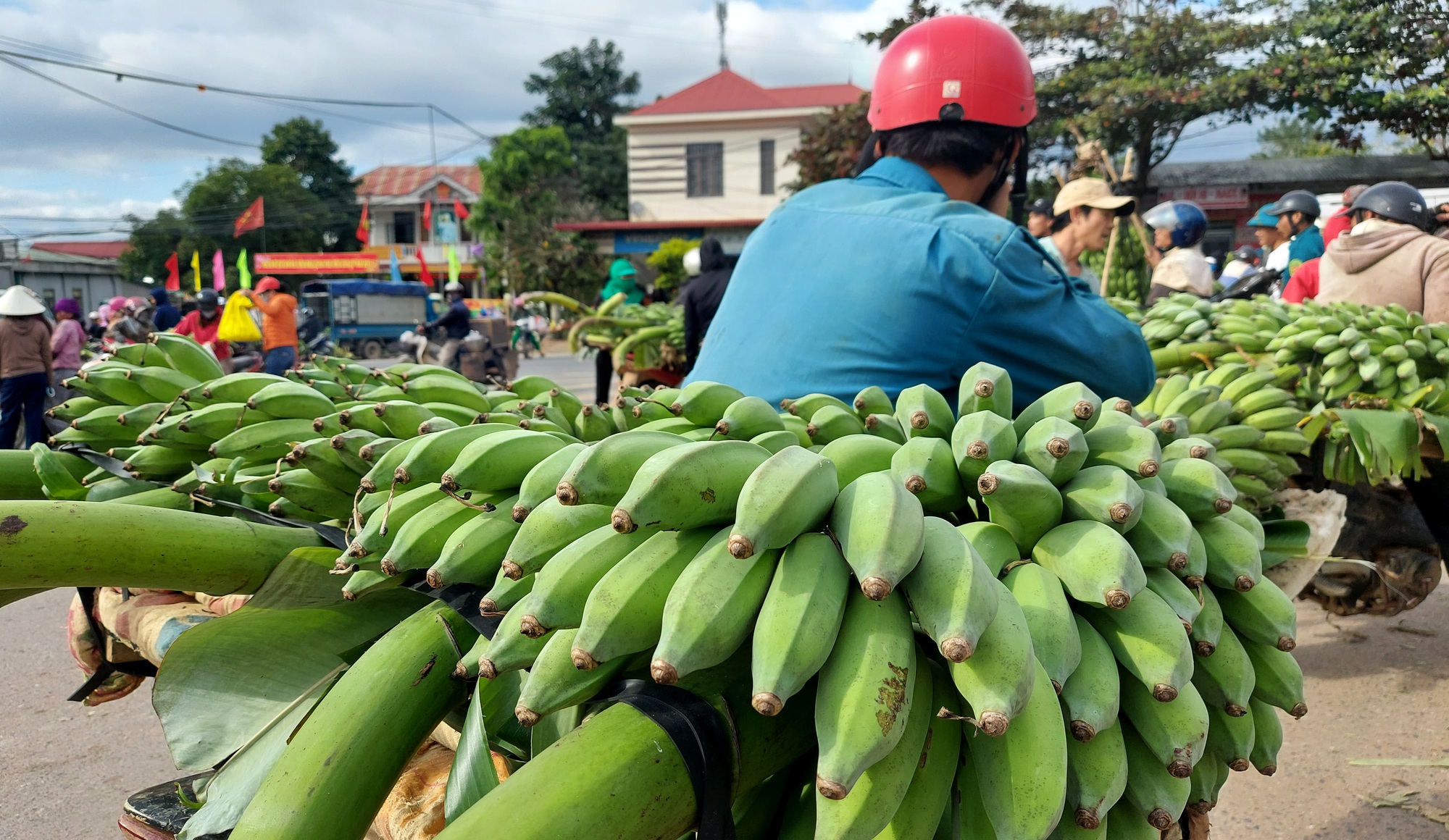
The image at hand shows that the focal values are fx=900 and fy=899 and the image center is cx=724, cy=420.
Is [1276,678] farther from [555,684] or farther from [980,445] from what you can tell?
[555,684]

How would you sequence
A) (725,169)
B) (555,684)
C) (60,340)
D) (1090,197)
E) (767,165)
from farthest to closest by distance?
(725,169)
(767,165)
(60,340)
(1090,197)
(555,684)

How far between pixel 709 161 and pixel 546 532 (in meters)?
28.6

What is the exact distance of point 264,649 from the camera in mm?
1142

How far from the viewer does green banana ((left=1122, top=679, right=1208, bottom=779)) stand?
3.00 feet

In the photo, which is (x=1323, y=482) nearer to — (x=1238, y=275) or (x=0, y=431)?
(x=1238, y=275)

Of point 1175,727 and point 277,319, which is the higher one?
point 277,319

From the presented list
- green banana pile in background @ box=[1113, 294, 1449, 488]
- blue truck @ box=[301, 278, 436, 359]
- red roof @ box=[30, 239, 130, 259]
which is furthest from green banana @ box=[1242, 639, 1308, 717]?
red roof @ box=[30, 239, 130, 259]

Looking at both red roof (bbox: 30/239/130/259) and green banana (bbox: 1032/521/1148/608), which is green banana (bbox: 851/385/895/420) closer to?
green banana (bbox: 1032/521/1148/608)

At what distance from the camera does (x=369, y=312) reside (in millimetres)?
25500

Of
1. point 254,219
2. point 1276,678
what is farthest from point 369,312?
point 1276,678

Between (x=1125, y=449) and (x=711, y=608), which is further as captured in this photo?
(x=1125, y=449)

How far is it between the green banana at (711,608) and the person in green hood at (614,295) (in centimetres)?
719

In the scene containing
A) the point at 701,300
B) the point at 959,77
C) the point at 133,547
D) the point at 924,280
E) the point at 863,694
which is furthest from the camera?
the point at 701,300

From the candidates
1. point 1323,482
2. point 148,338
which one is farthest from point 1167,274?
point 148,338
